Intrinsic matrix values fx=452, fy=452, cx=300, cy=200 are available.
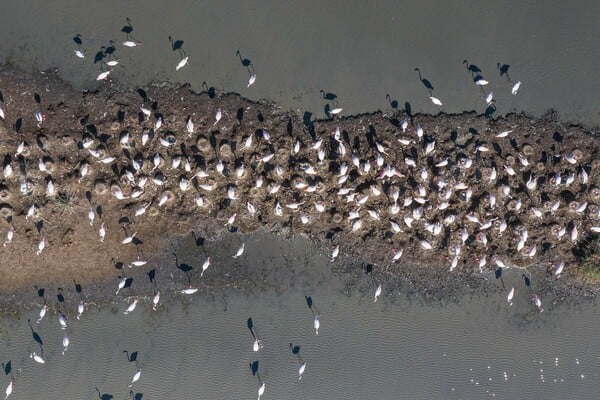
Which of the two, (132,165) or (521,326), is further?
(521,326)

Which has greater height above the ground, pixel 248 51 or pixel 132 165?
pixel 248 51

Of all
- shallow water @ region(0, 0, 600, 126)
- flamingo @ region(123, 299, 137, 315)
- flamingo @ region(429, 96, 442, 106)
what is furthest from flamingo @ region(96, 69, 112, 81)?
flamingo @ region(429, 96, 442, 106)

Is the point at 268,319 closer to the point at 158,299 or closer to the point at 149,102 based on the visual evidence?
Answer: the point at 158,299

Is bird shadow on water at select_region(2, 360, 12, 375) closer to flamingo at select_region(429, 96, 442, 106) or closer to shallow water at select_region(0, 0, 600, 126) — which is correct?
shallow water at select_region(0, 0, 600, 126)

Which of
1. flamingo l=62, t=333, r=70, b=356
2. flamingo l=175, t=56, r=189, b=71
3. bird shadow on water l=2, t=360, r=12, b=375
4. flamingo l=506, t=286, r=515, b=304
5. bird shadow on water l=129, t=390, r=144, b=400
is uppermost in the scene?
flamingo l=175, t=56, r=189, b=71

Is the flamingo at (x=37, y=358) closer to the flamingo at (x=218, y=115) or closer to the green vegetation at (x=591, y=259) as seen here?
the flamingo at (x=218, y=115)

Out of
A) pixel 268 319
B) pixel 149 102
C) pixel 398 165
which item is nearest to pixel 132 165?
pixel 149 102

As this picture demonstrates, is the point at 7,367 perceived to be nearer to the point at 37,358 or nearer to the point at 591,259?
the point at 37,358

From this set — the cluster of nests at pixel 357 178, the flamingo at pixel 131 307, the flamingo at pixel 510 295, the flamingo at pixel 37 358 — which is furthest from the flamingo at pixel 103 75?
the flamingo at pixel 510 295
